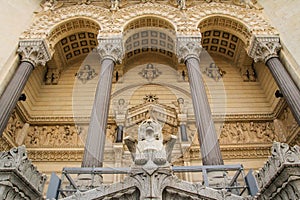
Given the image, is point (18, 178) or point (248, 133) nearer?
point (18, 178)

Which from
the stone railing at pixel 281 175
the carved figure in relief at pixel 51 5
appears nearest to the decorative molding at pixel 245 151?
the stone railing at pixel 281 175

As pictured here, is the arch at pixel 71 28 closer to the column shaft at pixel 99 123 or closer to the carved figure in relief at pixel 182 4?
the column shaft at pixel 99 123

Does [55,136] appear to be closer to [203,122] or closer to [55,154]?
[55,154]

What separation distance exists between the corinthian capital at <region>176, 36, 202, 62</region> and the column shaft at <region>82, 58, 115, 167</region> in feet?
9.59

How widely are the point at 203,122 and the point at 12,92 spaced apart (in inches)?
267

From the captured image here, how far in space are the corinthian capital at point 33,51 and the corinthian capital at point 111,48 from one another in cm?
244

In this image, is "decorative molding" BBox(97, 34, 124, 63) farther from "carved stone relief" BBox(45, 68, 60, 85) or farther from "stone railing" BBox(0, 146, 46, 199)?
"stone railing" BBox(0, 146, 46, 199)

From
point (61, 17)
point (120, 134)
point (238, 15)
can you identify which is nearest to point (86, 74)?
point (61, 17)

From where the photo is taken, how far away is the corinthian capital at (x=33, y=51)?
10.9 m

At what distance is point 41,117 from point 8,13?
4.99 m

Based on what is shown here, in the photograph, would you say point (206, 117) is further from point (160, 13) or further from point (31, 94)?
point (31, 94)

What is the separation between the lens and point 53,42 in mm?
12250

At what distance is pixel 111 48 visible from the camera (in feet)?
36.5

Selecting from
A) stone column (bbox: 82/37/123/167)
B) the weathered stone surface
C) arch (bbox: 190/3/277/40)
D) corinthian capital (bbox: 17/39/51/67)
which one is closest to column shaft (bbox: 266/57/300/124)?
arch (bbox: 190/3/277/40)
